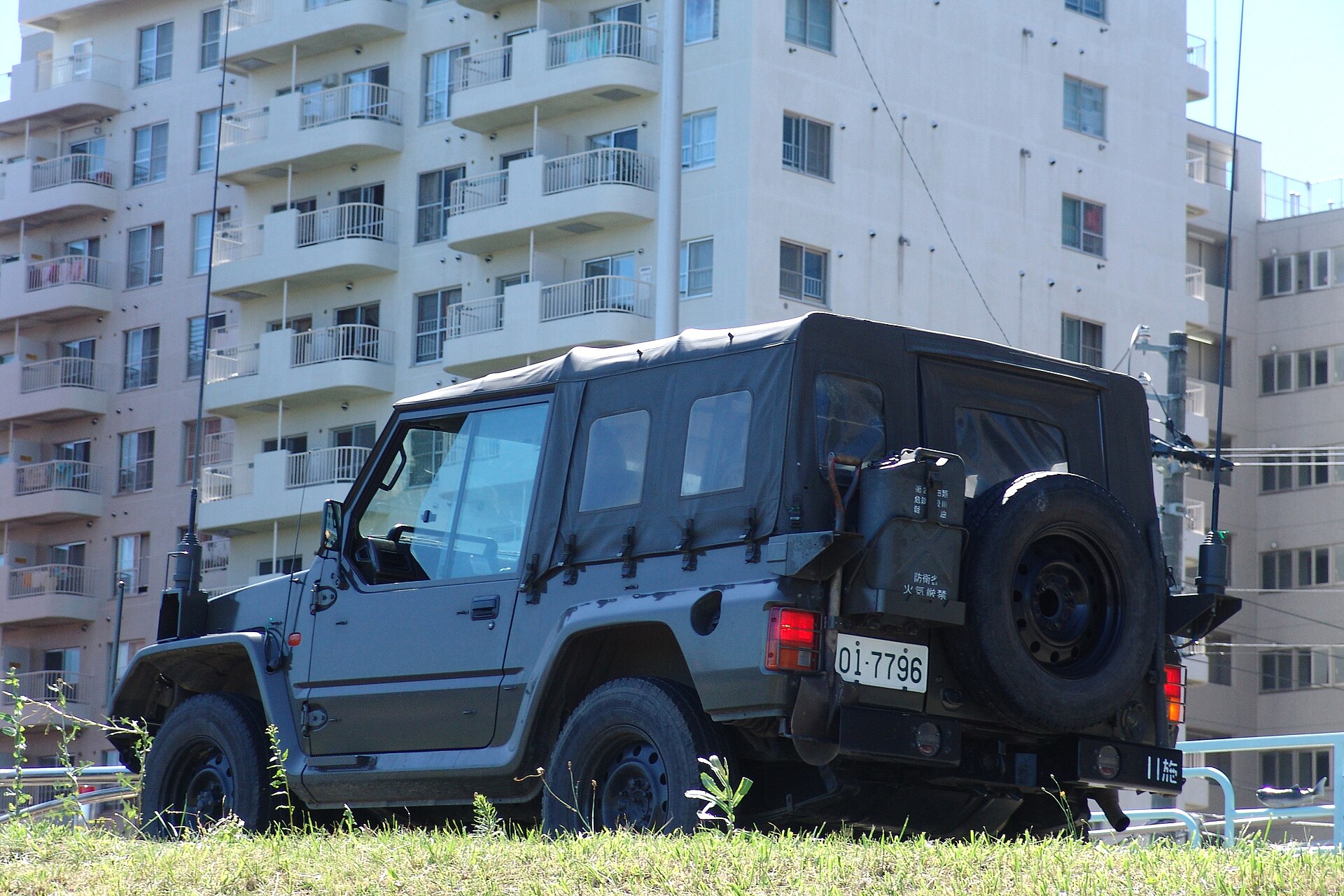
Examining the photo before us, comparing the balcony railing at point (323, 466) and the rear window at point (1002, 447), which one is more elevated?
the balcony railing at point (323, 466)

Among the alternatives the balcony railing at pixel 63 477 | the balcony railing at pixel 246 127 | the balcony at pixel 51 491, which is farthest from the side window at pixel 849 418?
the balcony railing at pixel 63 477

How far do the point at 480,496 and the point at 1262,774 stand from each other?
50914 millimetres

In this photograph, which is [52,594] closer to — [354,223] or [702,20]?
[354,223]

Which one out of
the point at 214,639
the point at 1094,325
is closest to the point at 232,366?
the point at 1094,325

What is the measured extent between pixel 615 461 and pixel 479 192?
37616 mm

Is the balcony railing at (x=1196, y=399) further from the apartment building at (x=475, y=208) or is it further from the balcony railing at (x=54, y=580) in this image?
the balcony railing at (x=54, y=580)

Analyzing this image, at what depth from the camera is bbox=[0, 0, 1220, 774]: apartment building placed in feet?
144

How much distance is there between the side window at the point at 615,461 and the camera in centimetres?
1002

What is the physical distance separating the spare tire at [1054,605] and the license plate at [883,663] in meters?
0.19

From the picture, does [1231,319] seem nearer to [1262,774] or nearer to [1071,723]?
[1262,774]

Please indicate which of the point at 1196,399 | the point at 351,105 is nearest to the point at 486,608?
the point at 351,105

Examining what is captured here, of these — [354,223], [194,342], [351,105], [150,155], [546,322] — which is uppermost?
[150,155]

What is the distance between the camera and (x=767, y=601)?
8.91m

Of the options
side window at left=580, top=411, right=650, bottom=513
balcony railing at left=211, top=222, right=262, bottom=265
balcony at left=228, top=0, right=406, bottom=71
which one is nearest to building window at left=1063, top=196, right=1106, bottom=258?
Answer: balcony at left=228, top=0, right=406, bottom=71
